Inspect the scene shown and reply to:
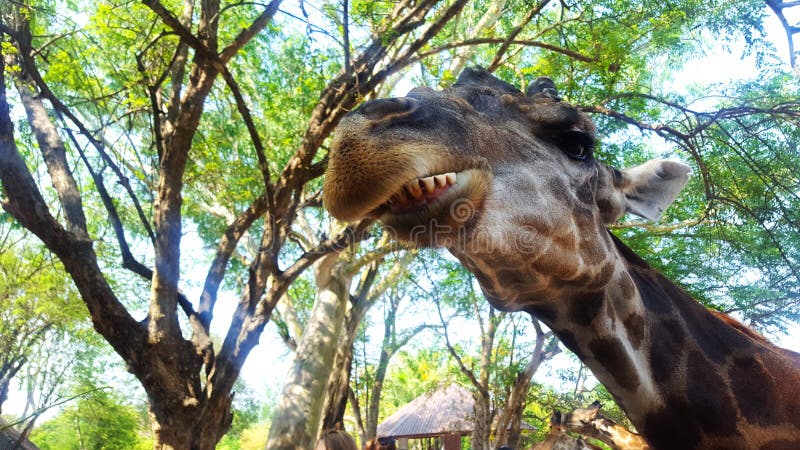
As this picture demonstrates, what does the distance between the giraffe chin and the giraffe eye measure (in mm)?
637

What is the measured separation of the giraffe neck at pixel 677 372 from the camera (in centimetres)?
200

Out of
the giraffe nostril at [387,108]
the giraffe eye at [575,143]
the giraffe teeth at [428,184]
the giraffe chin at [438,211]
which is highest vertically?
the giraffe eye at [575,143]

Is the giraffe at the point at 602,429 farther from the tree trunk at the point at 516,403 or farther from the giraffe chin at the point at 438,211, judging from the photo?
the tree trunk at the point at 516,403

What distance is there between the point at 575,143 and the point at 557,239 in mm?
514

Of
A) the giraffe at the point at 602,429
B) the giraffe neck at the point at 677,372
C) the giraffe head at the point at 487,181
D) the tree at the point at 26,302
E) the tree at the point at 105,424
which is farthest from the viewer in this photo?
the tree at the point at 105,424

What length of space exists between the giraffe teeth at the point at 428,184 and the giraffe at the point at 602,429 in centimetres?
277

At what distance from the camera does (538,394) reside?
16.9 meters

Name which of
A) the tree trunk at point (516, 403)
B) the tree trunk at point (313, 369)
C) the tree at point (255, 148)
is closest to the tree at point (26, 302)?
the tree at point (255, 148)

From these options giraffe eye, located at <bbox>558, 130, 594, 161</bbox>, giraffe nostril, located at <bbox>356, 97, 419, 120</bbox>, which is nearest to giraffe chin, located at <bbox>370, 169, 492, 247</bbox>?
giraffe nostril, located at <bbox>356, 97, 419, 120</bbox>

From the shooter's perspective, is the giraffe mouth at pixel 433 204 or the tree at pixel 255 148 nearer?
the giraffe mouth at pixel 433 204

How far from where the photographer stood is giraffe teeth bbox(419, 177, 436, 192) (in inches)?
63.1

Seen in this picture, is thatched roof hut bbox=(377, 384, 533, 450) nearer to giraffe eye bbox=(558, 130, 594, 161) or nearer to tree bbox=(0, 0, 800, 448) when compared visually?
tree bbox=(0, 0, 800, 448)

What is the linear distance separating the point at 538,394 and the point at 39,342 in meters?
16.5

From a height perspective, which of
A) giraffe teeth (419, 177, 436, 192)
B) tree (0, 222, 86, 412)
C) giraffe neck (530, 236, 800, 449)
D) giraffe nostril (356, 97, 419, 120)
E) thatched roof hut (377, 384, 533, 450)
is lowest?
giraffe neck (530, 236, 800, 449)
